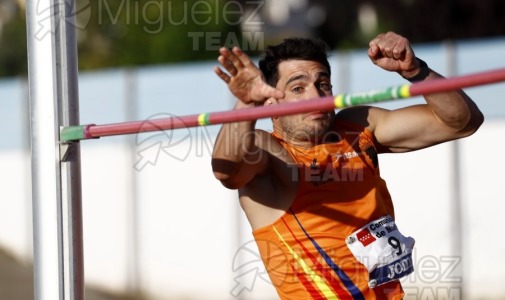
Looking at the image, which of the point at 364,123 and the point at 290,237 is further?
the point at 364,123

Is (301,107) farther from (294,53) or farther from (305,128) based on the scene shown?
(294,53)

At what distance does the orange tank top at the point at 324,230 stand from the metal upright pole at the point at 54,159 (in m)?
0.72

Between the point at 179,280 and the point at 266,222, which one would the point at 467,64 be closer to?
the point at 179,280

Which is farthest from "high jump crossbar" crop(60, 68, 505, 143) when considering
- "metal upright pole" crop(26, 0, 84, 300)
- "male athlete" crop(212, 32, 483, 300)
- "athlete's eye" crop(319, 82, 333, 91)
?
"athlete's eye" crop(319, 82, 333, 91)

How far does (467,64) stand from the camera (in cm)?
830

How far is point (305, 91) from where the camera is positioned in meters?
3.50

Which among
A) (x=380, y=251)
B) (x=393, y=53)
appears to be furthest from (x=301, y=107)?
(x=380, y=251)

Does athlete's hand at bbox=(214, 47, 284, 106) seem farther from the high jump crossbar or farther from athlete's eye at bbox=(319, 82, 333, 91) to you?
athlete's eye at bbox=(319, 82, 333, 91)

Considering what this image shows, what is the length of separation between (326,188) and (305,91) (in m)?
0.38

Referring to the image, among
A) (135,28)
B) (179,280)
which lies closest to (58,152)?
(179,280)

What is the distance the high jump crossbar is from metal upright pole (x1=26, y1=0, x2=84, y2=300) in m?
0.08

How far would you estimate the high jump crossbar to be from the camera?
226 centimetres

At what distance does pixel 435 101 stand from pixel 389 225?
1.70ft

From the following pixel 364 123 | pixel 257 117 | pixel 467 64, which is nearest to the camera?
pixel 257 117
